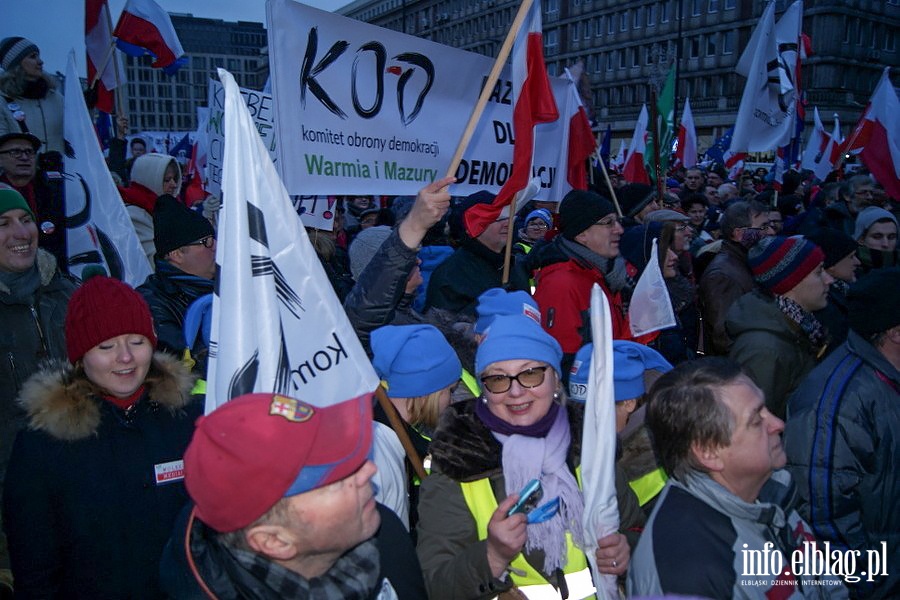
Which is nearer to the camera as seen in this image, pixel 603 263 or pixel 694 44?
pixel 603 263

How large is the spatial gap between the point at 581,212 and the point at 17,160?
3.89 m

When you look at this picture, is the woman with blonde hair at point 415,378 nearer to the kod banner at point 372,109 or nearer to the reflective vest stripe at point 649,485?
the reflective vest stripe at point 649,485

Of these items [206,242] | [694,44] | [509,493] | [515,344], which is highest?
[694,44]

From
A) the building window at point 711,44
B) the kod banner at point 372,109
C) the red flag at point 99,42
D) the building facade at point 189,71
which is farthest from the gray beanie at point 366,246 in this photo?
the building facade at point 189,71

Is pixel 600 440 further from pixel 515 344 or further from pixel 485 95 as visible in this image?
pixel 485 95

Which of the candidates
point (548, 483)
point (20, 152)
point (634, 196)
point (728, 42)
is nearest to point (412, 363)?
point (548, 483)

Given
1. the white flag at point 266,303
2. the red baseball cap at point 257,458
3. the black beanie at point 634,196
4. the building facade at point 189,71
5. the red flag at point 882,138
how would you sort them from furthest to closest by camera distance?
1. the building facade at point 189,71
2. the red flag at point 882,138
3. the black beanie at point 634,196
4. the white flag at point 266,303
5. the red baseball cap at point 257,458

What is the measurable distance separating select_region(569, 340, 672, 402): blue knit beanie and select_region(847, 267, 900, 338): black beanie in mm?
809

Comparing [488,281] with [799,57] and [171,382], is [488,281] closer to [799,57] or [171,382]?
[171,382]

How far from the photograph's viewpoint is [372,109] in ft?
12.2

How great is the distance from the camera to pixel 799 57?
8.85m

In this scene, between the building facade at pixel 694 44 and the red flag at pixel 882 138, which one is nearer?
the red flag at pixel 882 138

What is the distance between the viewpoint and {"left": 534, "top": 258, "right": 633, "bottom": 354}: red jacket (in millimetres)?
4090

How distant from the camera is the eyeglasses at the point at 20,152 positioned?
466 cm
